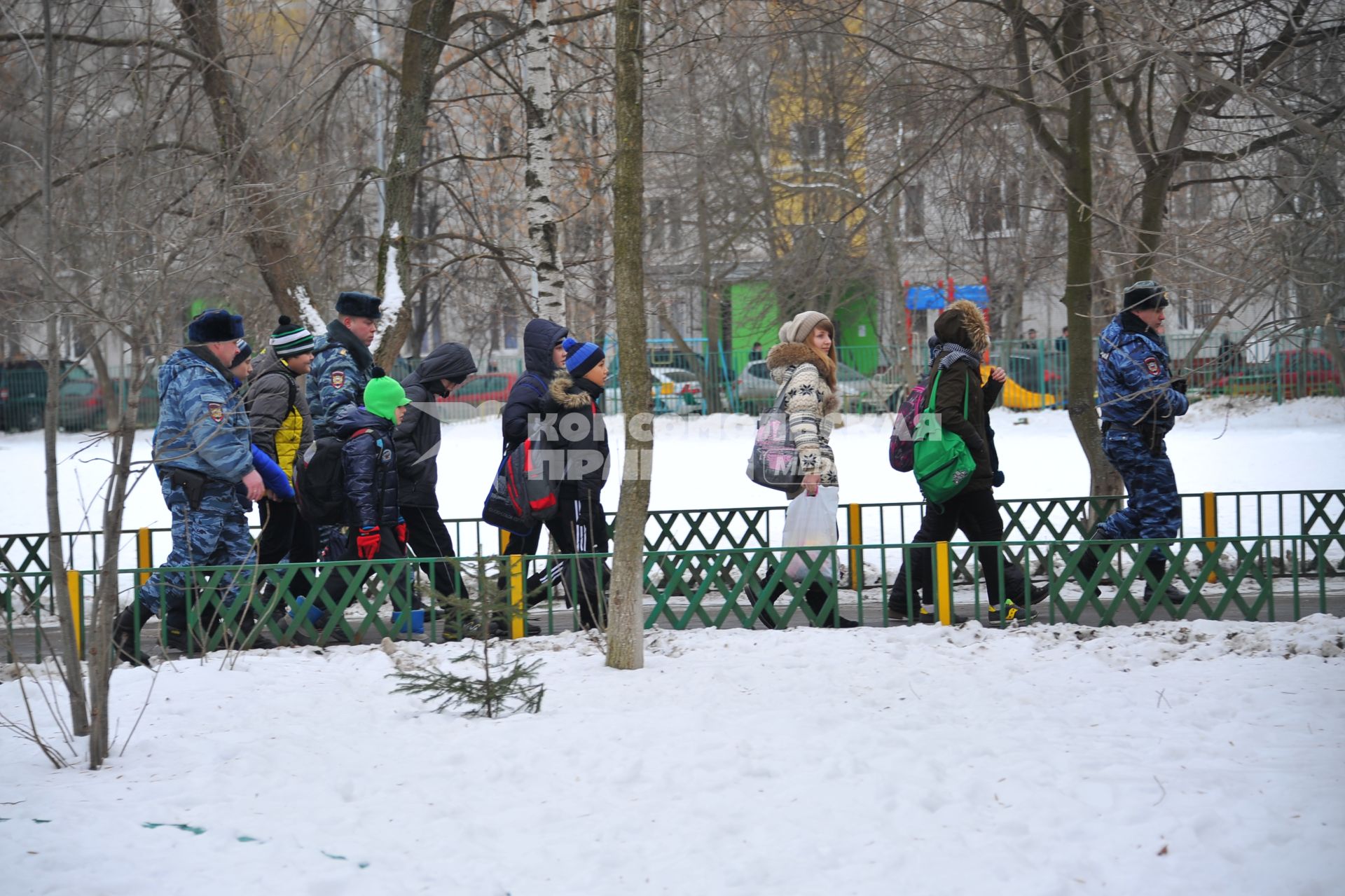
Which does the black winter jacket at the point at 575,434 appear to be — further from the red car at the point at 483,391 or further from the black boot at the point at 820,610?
the red car at the point at 483,391

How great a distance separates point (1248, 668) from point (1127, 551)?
1.41m

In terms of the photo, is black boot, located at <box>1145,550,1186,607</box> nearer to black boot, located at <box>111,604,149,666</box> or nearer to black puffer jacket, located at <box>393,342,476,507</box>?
black puffer jacket, located at <box>393,342,476,507</box>

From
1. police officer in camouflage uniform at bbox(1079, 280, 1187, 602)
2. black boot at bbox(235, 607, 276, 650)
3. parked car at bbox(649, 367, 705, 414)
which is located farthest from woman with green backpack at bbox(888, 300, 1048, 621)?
parked car at bbox(649, 367, 705, 414)

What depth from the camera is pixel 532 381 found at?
736 centimetres

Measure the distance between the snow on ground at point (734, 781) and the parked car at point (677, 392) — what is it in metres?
18.4

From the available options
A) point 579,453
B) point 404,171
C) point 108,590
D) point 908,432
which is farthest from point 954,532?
point 404,171

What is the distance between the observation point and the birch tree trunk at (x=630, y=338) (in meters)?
5.80

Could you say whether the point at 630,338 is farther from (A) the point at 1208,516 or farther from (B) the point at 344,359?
(A) the point at 1208,516

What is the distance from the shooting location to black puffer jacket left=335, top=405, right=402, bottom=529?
7184 millimetres

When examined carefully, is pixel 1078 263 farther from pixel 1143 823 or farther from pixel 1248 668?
pixel 1143 823

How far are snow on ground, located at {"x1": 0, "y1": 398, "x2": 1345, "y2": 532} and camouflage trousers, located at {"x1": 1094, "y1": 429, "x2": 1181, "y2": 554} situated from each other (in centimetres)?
474

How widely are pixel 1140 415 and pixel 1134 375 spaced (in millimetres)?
250

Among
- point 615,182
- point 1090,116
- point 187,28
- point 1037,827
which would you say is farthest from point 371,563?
point 1090,116

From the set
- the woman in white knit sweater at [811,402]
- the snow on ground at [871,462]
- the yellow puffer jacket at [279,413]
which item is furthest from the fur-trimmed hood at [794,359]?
the snow on ground at [871,462]
